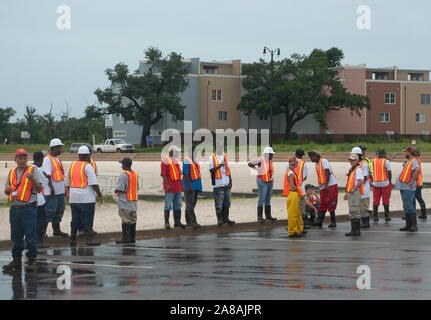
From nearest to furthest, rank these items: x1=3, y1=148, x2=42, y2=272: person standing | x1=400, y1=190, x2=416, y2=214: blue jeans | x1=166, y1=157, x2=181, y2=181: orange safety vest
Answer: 1. x1=3, y1=148, x2=42, y2=272: person standing
2. x1=400, y1=190, x2=416, y2=214: blue jeans
3. x1=166, y1=157, x2=181, y2=181: orange safety vest

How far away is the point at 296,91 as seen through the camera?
91562 millimetres

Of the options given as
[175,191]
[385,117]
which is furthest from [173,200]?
[385,117]

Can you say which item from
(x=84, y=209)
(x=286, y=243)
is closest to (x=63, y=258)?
(x=84, y=209)

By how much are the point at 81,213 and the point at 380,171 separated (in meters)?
8.60

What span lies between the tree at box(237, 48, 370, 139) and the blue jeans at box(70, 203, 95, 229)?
7574cm

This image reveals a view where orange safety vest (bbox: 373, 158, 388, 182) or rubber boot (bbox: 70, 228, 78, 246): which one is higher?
orange safety vest (bbox: 373, 158, 388, 182)

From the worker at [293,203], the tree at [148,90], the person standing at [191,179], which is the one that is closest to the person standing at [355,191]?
the worker at [293,203]

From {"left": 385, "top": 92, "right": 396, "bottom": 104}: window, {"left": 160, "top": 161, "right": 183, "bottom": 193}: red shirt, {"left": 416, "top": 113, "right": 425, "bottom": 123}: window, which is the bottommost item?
{"left": 160, "top": 161, "right": 183, "bottom": 193}: red shirt

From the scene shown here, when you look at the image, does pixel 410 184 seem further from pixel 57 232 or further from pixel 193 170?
pixel 57 232

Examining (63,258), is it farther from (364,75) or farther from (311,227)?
(364,75)

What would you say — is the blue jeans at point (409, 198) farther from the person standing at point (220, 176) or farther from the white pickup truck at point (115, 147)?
the white pickup truck at point (115, 147)

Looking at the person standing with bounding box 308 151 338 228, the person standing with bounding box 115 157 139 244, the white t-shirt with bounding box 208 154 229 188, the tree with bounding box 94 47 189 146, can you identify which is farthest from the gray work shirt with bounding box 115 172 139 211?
the tree with bounding box 94 47 189 146

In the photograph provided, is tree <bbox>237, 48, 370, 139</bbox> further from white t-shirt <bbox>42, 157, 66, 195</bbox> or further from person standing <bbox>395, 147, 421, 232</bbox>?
white t-shirt <bbox>42, 157, 66, 195</bbox>

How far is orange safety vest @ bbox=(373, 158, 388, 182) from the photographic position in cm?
2105
